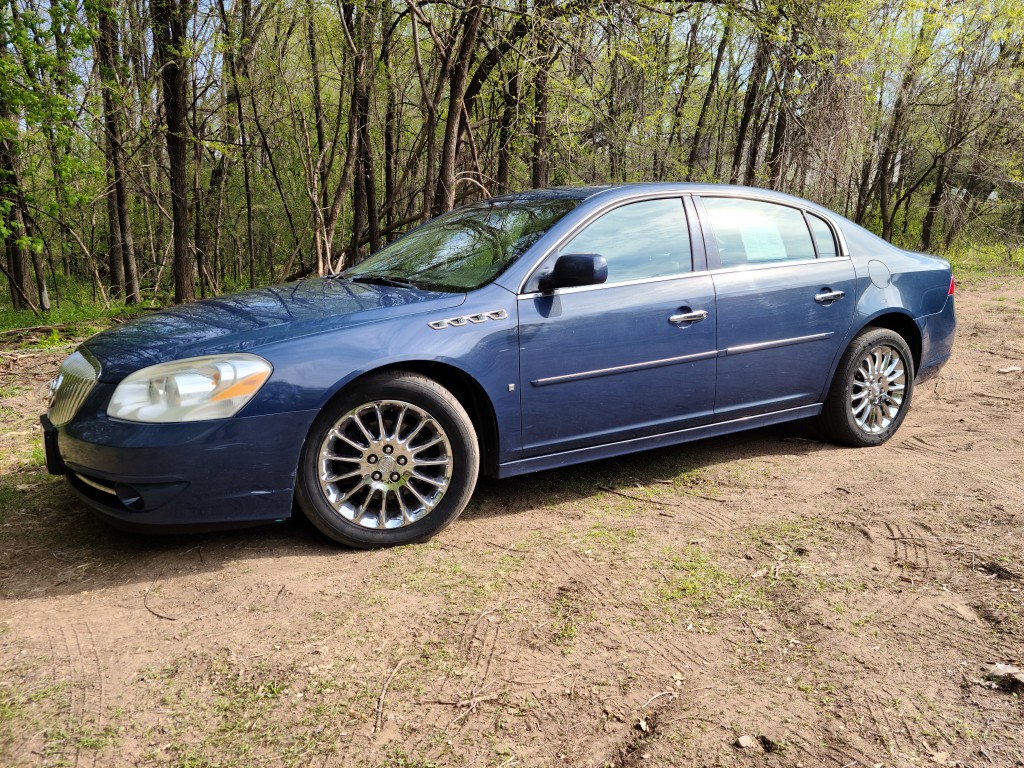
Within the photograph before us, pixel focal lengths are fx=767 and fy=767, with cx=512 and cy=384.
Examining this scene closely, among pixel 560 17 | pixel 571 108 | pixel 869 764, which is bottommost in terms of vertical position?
pixel 869 764

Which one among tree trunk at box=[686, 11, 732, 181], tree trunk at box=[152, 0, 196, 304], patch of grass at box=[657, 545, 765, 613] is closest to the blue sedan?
patch of grass at box=[657, 545, 765, 613]

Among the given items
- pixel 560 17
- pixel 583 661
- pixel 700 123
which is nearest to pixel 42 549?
pixel 583 661

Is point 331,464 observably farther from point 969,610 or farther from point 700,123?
point 700,123

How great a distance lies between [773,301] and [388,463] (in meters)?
2.40

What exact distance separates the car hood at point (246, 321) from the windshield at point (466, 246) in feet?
0.71

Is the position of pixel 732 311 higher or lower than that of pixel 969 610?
higher

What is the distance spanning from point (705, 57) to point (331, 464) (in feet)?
62.7

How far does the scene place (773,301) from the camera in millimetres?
4344

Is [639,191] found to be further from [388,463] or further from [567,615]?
[567,615]

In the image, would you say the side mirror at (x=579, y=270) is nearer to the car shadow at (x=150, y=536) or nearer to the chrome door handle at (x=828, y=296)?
the car shadow at (x=150, y=536)

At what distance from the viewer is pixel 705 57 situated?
1938cm

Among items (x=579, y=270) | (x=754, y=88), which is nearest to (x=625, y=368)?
(x=579, y=270)

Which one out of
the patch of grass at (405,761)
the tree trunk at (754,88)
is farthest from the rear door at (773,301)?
the tree trunk at (754,88)

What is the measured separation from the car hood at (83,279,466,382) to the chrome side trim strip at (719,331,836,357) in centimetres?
158
